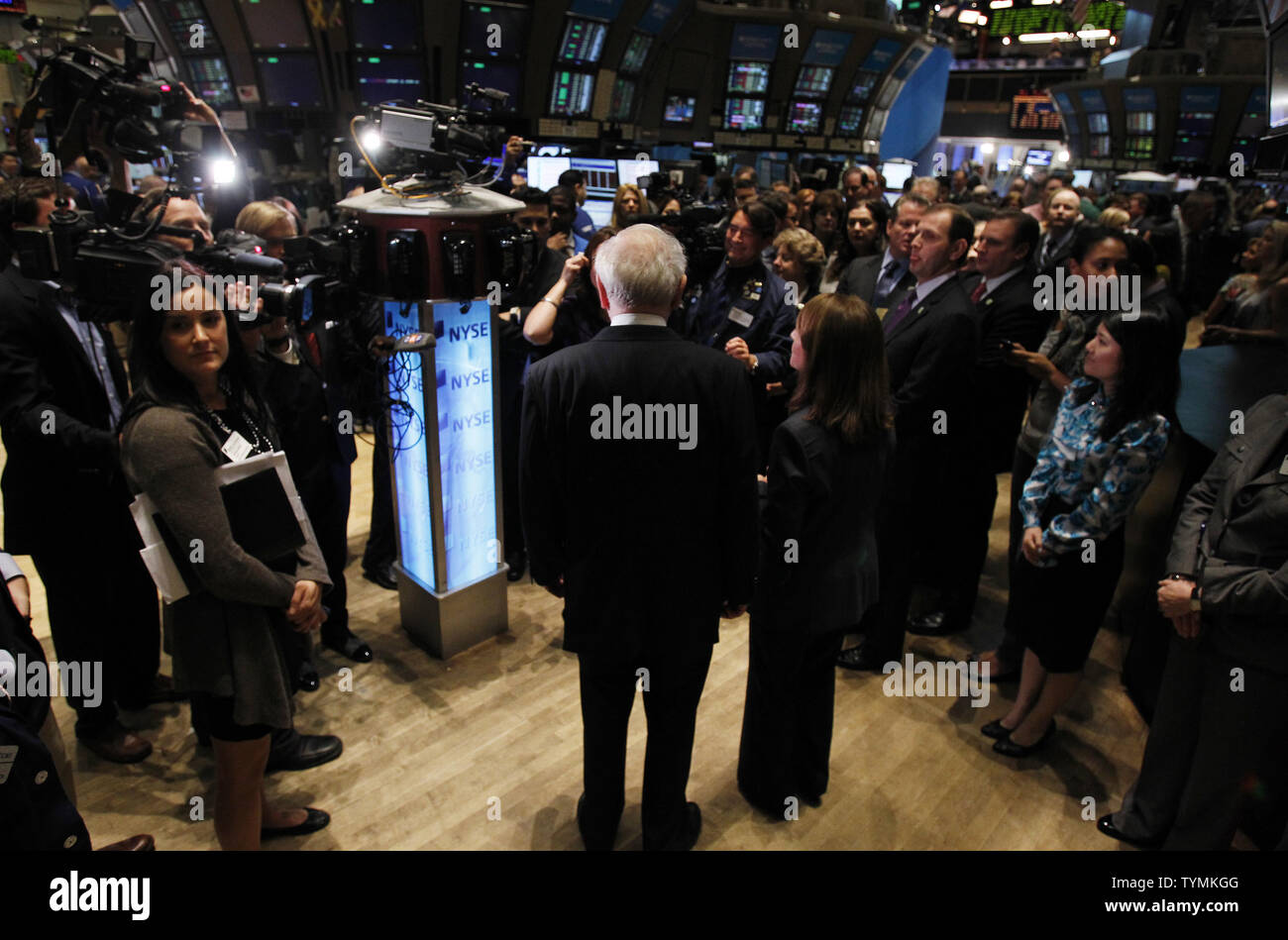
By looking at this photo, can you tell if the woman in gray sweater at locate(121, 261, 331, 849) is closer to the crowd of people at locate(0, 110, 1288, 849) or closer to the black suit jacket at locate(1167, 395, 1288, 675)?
the crowd of people at locate(0, 110, 1288, 849)

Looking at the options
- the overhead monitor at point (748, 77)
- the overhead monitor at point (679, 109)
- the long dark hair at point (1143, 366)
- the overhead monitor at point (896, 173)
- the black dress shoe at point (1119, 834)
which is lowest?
the black dress shoe at point (1119, 834)

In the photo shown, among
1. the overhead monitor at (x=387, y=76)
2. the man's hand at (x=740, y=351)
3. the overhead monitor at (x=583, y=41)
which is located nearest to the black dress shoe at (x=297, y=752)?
the man's hand at (x=740, y=351)

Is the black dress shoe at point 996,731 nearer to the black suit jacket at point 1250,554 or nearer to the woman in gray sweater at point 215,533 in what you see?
the black suit jacket at point 1250,554

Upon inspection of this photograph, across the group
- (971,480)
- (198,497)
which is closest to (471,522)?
(198,497)

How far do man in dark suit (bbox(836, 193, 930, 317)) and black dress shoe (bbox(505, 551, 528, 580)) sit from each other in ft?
6.97

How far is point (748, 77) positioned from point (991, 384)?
35.2ft

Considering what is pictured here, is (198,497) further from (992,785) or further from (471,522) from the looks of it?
(992,785)

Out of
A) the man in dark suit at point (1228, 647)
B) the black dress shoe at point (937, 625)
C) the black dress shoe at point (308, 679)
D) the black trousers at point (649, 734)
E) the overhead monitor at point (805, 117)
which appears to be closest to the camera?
the man in dark suit at point (1228, 647)

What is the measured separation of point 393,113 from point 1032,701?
3.19 meters

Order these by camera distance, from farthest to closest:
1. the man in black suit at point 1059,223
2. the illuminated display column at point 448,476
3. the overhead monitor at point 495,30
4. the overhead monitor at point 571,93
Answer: the overhead monitor at point 571,93 → the overhead monitor at point 495,30 → the man in black suit at point 1059,223 → the illuminated display column at point 448,476

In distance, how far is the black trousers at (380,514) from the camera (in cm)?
339

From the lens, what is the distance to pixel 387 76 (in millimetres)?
7586

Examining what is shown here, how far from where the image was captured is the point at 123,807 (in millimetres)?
2428

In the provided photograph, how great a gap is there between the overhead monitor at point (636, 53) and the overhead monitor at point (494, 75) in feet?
5.60
